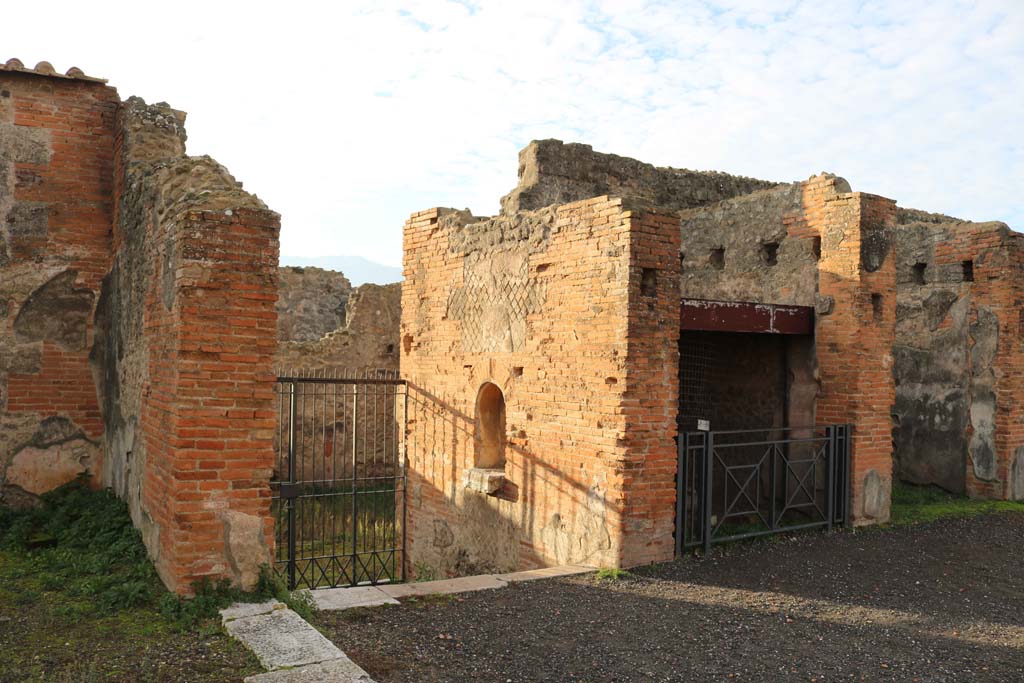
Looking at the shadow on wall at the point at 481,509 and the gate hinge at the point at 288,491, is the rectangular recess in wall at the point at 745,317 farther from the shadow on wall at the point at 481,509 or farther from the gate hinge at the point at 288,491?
the gate hinge at the point at 288,491

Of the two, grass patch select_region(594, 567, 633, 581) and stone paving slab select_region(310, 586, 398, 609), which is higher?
stone paving slab select_region(310, 586, 398, 609)

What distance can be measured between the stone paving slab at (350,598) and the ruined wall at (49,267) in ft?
11.4

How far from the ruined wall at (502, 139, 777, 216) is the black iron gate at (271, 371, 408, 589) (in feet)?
12.3

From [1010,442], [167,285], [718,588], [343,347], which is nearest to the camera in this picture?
[167,285]

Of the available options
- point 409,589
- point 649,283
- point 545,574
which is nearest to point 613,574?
point 545,574

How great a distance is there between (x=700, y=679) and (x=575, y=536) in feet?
9.55

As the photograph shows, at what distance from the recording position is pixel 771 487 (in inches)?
316

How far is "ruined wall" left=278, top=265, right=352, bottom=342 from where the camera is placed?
18750 millimetres

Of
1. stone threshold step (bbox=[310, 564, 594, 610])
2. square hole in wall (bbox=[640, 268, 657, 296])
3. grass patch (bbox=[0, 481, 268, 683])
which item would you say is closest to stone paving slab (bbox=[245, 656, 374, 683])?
grass patch (bbox=[0, 481, 268, 683])

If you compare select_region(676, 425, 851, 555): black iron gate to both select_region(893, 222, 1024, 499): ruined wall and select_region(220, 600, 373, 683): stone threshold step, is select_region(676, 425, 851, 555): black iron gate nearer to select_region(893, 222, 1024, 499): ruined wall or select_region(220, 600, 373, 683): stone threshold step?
select_region(893, 222, 1024, 499): ruined wall

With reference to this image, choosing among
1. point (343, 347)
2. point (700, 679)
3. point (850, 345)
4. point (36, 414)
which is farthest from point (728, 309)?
point (343, 347)

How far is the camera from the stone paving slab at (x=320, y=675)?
407 cm

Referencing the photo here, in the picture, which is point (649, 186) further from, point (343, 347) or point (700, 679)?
point (700, 679)

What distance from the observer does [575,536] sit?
750 centimetres
